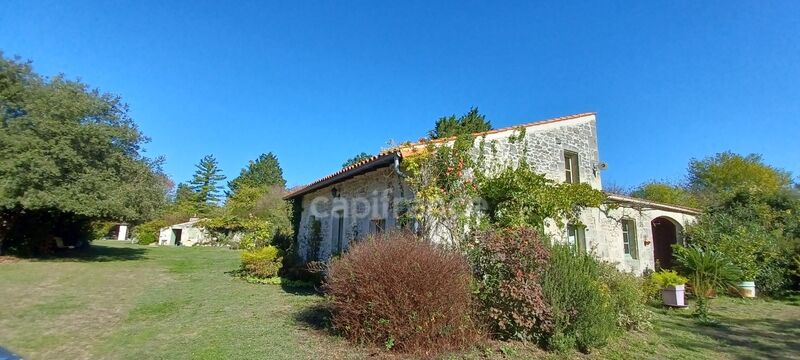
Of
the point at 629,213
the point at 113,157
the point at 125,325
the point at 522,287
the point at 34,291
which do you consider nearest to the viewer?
the point at 522,287

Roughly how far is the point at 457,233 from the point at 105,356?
5.92 metres

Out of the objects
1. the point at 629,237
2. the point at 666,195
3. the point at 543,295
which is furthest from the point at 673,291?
the point at 666,195

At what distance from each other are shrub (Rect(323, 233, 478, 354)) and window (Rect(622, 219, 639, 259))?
31.5 ft

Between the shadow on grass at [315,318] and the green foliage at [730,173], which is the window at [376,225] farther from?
the green foliage at [730,173]

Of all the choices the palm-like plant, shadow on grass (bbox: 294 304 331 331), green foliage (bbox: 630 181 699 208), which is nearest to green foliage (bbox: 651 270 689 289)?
the palm-like plant

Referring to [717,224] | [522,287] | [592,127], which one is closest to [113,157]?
[522,287]

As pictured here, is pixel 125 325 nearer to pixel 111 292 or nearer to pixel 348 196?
pixel 111 292

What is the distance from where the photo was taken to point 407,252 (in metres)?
5.55

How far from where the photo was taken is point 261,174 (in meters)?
56.4

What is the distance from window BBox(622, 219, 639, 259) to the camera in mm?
13078

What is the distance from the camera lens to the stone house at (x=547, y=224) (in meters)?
9.48

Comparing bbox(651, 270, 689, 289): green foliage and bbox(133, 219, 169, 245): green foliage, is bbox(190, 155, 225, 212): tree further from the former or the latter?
bbox(651, 270, 689, 289): green foliage

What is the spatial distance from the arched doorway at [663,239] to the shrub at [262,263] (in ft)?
45.1

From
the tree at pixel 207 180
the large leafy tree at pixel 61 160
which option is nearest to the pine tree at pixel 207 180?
the tree at pixel 207 180
